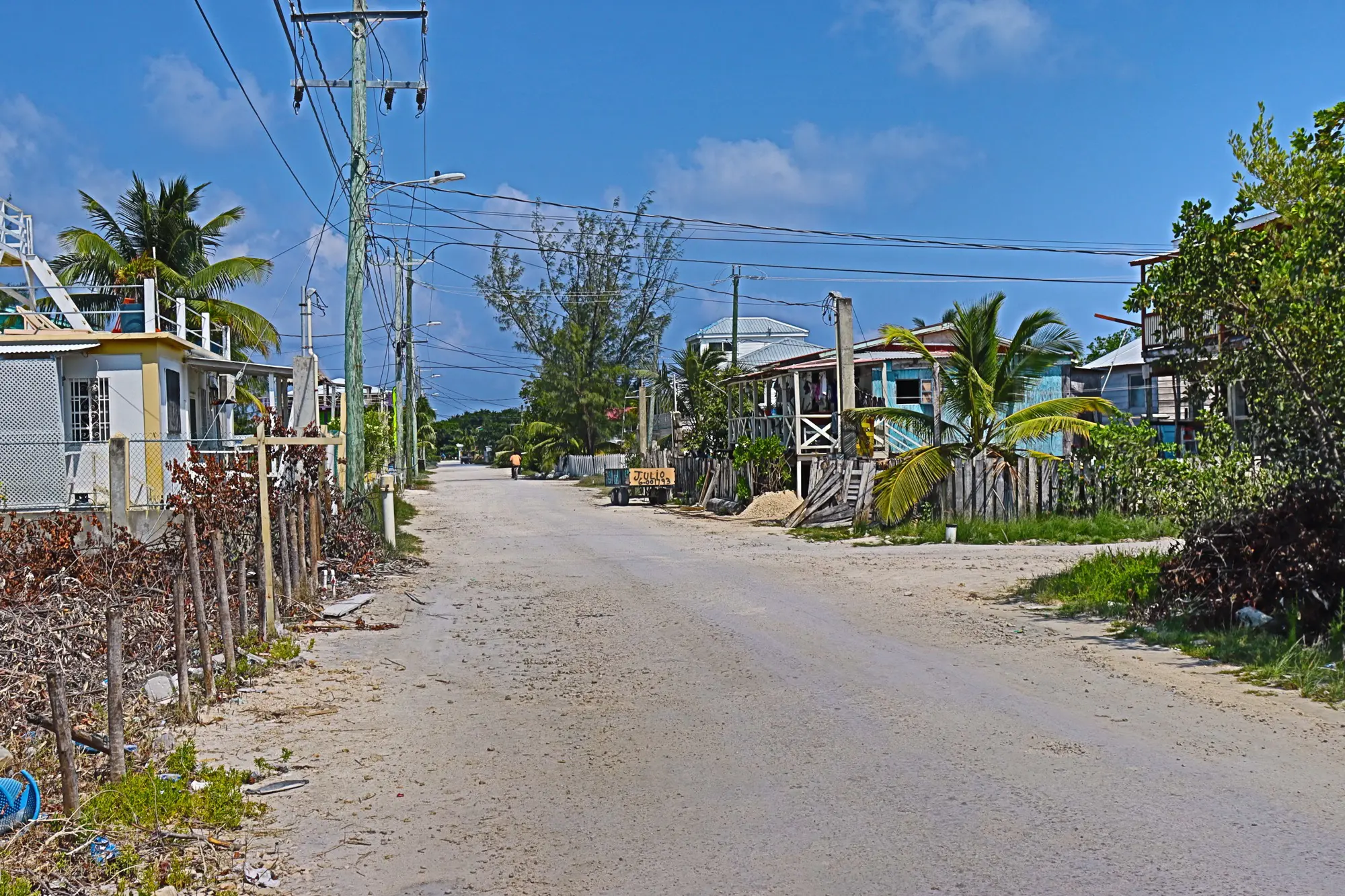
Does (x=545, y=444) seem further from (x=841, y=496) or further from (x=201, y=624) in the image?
(x=201, y=624)

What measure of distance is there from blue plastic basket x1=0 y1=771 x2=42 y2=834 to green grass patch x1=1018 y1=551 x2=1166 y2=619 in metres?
9.99

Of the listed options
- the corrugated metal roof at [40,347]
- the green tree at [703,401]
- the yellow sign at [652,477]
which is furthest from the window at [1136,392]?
the corrugated metal roof at [40,347]

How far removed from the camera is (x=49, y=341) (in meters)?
22.4

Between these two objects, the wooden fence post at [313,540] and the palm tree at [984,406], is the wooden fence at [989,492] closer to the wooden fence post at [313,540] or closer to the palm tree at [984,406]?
the palm tree at [984,406]

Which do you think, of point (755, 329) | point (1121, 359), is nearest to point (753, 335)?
point (755, 329)

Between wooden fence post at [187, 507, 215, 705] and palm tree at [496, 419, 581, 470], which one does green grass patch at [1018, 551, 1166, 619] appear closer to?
wooden fence post at [187, 507, 215, 705]

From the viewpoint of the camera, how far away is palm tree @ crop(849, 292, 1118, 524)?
923 inches

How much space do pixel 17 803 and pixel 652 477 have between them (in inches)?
1278

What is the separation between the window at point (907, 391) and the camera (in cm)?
3525

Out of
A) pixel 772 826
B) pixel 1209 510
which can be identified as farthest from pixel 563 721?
pixel 1209 510

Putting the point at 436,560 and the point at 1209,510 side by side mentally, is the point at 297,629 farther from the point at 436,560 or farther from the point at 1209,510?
the point at 1209,510

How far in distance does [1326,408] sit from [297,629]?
10058 millimetres

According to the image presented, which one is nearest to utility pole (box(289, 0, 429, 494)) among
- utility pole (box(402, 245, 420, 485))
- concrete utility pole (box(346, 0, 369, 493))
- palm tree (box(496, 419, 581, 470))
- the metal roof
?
concrete utility pole (box(346, 0, 369, 493))

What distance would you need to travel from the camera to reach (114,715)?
671 cm
